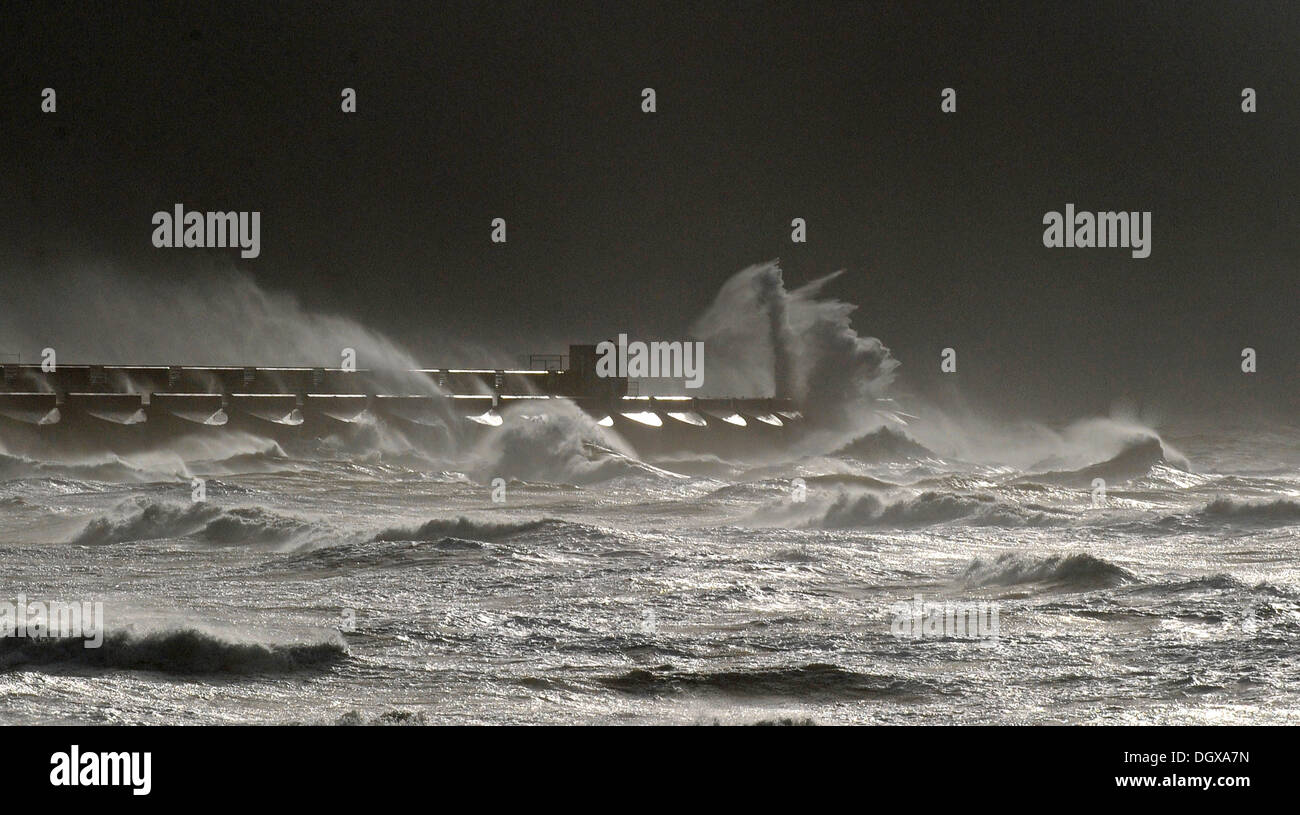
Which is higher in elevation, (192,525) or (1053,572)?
(192,525)

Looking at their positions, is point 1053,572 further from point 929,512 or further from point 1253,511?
point 1253,511

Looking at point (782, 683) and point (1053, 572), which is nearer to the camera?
point (782, 683)

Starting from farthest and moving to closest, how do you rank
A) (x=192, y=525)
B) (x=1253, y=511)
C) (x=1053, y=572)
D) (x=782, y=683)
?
(x=1253, y=511) < (x=192, y=525) < (x=1053, y=572) < (x=782, y=683)

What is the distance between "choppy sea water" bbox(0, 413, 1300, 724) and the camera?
27.8ft

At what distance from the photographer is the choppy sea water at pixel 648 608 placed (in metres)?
8.46

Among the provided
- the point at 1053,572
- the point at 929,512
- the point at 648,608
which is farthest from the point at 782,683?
the point at 929,512

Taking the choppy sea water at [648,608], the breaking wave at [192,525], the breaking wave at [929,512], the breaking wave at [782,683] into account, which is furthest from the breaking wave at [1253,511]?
the breaking wave at [192,525]

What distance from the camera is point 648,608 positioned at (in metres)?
12.3

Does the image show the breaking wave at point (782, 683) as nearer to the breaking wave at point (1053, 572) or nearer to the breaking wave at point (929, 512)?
the breaking wave at point (1053, 572)
